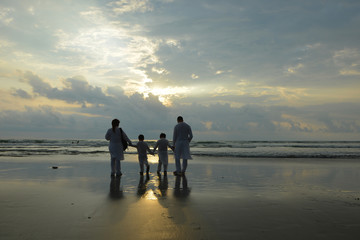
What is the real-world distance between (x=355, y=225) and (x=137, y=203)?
4.03 metres

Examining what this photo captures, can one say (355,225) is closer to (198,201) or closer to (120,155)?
(198,201)

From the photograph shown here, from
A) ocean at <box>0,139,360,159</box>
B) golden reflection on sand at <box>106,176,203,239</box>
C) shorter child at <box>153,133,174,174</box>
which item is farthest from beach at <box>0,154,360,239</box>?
ocean at <box>0,139,360,159</box>

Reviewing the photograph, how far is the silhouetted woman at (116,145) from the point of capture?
35.0ft

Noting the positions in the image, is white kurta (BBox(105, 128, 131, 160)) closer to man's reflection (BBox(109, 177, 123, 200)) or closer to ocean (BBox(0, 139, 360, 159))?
man's reflection (BBox(109, 177, 123, 200))

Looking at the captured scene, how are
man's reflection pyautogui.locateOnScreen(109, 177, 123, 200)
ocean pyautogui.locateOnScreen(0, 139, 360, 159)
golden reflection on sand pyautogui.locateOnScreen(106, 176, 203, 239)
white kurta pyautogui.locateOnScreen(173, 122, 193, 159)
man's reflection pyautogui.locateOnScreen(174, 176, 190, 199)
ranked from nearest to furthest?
golden reflection on sand pyautogui.locateOnScreen(106, 176, 203, 239)
man's reflection pyautogui.locateOnScreen(109, 177, 123, 200)
man's reflection pyautogui.locateOnScreen(174, 176, 190, 199)
white kurta pyautogui.locateOnScreen(173, 122, 193, 159)
ocean pyautogui.locateOnScreen(0, 139, 360, 159)

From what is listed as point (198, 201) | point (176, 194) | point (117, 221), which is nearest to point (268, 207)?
point (198, 201)

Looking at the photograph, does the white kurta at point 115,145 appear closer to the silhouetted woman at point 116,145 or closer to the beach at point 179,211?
the silhouetted woman at point 116,145

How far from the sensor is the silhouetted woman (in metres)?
10.7

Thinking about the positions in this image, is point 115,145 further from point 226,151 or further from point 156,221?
point 226,151

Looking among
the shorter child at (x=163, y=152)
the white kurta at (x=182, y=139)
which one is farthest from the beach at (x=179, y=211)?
the shorter child at (x=163, y=152)

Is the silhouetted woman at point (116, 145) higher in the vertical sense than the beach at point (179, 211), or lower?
higher

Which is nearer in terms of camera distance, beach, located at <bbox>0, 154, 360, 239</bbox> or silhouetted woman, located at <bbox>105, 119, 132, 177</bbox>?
beach, located at <bbox>0, 154, 360, 239</bbox>

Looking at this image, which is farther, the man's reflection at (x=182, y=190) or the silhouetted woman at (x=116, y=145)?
the silhouetted woman at (x=116, y=145)

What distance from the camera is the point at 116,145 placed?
10.8 metres
